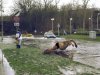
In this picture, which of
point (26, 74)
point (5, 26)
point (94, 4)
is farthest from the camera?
point (94, 4)

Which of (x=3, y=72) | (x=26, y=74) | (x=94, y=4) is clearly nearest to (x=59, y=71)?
(x=26, y=74)

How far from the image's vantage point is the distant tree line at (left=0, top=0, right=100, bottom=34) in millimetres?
94188

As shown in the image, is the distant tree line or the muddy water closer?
the muddy water

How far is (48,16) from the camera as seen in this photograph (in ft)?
315

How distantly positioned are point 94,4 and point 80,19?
1257 centimetres

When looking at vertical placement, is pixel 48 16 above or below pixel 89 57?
above

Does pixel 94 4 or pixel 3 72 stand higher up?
pixel 94 4

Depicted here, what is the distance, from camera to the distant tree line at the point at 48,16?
9419cm

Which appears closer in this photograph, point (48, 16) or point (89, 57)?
point (89, 57)

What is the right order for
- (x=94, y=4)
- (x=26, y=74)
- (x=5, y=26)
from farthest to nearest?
1. (x=94, y=4)
2. (x=5, y=26)
3. (x=26, y=74)

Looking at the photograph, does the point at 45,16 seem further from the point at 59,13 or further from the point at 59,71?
the point at 59,71

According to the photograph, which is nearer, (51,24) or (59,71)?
(59,71)

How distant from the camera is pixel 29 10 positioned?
95.8 m

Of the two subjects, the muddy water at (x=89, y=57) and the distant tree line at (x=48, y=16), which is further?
the distant tree line at (x=48, y=16)
